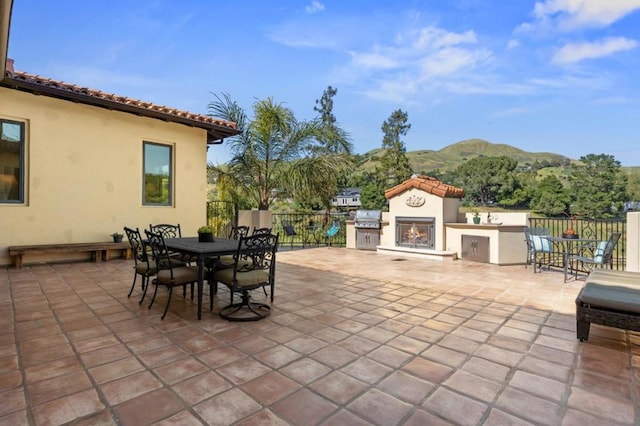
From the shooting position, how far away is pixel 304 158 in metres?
8.01

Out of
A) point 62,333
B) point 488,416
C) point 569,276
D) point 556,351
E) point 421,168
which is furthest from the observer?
point 421,168

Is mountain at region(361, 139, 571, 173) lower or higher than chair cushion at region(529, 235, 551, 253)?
higher

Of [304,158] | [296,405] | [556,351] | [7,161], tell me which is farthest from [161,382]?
[304,158]

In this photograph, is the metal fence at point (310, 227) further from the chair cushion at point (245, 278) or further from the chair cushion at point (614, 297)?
the chair cushion at point (614, 297)

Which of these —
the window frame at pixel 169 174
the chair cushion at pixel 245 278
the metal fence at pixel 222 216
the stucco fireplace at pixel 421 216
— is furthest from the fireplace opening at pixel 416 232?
the window frame at pixel 169 174

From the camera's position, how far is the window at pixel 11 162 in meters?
5.48

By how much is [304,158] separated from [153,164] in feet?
11.2

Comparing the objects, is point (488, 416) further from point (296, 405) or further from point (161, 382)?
point (161, 382)

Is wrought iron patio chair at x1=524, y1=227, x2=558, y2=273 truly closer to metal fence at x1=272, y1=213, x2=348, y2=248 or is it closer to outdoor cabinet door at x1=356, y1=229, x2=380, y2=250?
outdoor cabinet door at x1=356, y1=229, x2=380, y2=250

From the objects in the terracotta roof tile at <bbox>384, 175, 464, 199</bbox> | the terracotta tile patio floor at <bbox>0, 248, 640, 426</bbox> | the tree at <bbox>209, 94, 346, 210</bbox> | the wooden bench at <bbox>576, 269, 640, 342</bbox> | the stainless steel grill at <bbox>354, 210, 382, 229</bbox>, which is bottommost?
the terracotta tile patio floor at <bbox>0, 248, 640, 426</bbox>

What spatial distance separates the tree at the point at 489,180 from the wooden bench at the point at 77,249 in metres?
→ 27.0

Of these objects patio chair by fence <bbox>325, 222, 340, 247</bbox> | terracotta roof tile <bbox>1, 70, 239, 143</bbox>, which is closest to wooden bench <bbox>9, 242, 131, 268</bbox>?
terracotta roof tile <bbox>1, 70, 239, 143</bbox>

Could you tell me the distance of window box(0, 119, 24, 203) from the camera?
5477 mm

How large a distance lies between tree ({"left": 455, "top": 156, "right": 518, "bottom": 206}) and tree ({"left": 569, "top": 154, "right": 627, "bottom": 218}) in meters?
4.30
